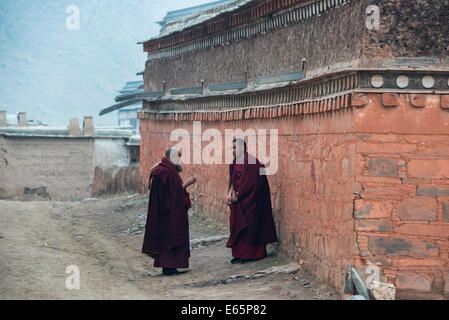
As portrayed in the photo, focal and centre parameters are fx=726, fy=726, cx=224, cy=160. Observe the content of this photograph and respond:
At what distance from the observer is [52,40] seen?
56000 mm

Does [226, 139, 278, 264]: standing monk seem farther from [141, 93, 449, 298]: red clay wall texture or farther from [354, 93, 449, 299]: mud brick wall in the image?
[354, 93, 449, 299]: mud brick wall

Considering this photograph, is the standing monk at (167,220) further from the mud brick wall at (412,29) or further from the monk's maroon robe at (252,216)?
the mud brick wall at (412,29)

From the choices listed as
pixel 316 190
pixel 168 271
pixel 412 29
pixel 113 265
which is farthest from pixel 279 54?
pixel 113 265

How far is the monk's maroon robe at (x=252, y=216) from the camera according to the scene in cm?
827

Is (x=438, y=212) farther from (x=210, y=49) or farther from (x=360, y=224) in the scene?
(x=210, y=49)

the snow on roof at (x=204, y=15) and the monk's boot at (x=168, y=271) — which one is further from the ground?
the snow on roof at (x=204, y=15)

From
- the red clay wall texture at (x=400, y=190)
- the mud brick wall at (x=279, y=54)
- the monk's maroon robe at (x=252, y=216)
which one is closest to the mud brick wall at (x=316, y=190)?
the red clay wall texture at (x=400, y=190)

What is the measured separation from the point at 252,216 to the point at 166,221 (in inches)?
39.0

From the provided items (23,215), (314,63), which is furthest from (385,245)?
(23,215)

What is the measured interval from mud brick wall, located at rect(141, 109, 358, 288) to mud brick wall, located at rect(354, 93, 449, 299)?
13cm

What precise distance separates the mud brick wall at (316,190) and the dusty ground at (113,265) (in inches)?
10.5

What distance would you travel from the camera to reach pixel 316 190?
23.5 feet

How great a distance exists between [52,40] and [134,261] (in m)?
49.2

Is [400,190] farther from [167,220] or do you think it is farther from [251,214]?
[167,220]
